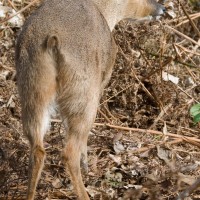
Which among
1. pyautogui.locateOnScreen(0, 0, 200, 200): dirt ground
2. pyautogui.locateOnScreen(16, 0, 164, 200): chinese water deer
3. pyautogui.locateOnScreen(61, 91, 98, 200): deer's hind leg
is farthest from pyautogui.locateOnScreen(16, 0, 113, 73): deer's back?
pyautogui.locateOnScreen(0, 0, 200, 200): dirt ground

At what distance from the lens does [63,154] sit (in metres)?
4.99

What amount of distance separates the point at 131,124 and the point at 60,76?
8.58 feet

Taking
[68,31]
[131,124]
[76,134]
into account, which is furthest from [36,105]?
[131,124]

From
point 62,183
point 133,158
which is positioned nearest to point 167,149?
point 133,158

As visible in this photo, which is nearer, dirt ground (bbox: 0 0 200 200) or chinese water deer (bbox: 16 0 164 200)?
chinese water deer (bbox: 16 0 164 200)

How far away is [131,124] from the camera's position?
734cm

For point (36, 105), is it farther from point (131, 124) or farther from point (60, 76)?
point (131, 124)

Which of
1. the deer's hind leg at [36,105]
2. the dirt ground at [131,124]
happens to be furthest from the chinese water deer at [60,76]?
the dirt ground at [131,124]

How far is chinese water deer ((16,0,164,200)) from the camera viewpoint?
4824mm

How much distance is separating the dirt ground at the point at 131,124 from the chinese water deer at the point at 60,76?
82cm

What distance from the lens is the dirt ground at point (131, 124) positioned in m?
5.88

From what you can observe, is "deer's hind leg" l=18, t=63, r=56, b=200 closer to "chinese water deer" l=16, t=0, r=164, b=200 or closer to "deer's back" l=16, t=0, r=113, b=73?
"chinese water deer" l=16, t=0, r=164, b=200

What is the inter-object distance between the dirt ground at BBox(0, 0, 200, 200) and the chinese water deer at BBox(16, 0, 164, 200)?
2.68 feet

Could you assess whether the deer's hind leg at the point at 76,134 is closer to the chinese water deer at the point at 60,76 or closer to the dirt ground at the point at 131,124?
the chinese water deer at the point at 60,76
